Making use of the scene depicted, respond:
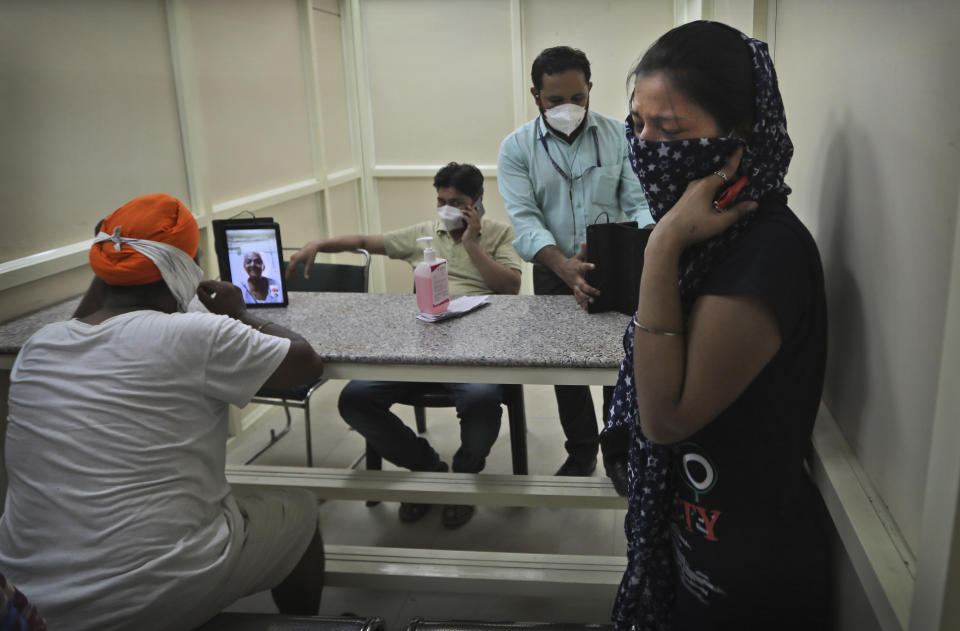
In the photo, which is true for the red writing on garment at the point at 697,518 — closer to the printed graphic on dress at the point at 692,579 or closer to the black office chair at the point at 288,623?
the printed graphic on dress at the point at 692,579

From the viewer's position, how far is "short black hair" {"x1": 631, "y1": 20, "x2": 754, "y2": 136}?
0.97m

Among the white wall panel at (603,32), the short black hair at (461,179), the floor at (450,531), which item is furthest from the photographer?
the white wall panel at (603,32)

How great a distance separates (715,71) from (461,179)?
5.81ft

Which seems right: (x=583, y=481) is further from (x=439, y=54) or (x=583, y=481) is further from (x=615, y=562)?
(x=439, y=54)

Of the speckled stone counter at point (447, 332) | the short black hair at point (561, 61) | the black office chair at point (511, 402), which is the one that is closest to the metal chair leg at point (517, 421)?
the black office chair at point (511, 402)

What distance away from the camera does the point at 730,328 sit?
937 mm

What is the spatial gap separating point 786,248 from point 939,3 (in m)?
0.31

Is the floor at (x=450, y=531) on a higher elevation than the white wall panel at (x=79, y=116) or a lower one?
lower

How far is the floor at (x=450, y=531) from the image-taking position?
2.30m

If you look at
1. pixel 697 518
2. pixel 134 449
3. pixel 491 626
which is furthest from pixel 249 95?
pixel 697 518

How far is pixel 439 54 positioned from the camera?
16.5 ft

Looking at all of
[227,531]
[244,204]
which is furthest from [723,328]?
[244,204]

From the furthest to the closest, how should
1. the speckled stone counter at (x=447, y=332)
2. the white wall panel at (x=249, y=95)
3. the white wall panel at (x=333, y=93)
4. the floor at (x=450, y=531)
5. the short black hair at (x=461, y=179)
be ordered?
1. the white wall panel at (x=333, y=93)
2. the white wall panel at (x=249, y=95)
3. the short black hair at (x=461, y=179)
4. the floor at (x=450, y=531)
5. the speckled stone counter at (x=447, y=332)

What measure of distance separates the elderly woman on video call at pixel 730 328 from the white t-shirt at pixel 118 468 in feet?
3.09
